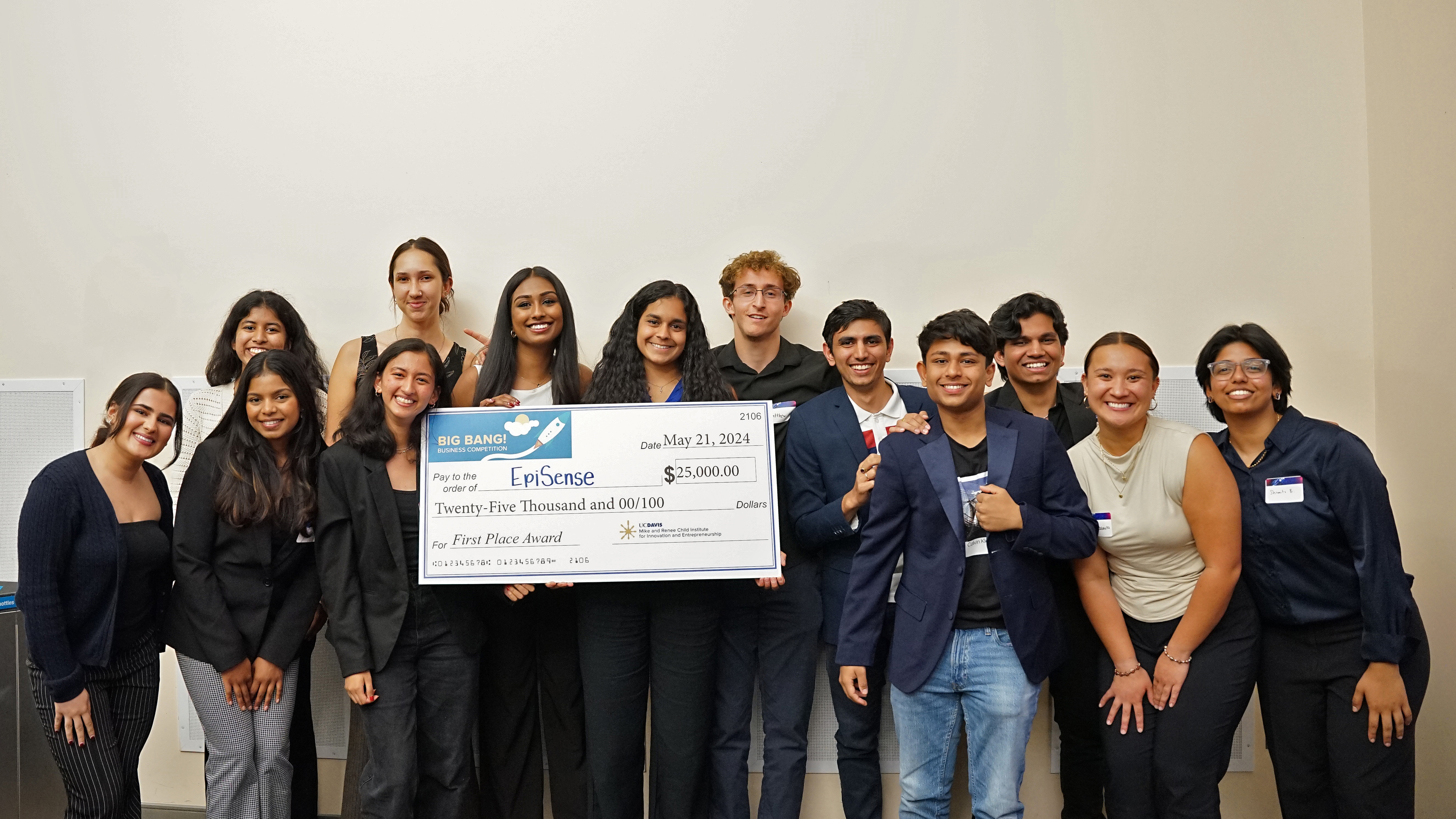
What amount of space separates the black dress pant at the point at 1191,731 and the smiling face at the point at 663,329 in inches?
64.9

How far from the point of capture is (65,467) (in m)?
2.27

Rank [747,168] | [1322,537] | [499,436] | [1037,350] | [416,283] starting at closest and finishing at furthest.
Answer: [1322,537] < [499,436] < [1037,350] < [416,283] < [747,168]

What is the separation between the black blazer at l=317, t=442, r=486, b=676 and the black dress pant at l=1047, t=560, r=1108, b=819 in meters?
2.02

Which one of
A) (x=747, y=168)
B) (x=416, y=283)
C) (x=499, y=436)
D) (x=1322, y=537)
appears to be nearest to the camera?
(x=1322, y=537)

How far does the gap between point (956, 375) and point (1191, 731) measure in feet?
3.99

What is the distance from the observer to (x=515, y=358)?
2725 mm

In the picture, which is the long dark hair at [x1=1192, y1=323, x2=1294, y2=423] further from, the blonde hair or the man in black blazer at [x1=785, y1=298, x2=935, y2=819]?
the blonde hair

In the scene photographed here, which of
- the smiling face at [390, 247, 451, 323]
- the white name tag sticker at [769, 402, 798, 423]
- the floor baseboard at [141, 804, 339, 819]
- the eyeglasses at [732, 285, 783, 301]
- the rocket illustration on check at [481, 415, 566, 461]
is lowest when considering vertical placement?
the floor baseboard at [141, 804, 339, 819]

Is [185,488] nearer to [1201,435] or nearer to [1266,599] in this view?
[1201,435]

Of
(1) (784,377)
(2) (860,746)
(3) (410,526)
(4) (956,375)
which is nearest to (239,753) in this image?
(3) (410,526)

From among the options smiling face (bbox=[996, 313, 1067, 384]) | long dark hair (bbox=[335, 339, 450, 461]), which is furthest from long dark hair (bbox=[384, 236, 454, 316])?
smiling face (bbox=[996, 313, 1067, 384])

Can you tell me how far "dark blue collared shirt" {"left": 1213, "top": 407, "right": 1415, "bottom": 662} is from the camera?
2.13 m

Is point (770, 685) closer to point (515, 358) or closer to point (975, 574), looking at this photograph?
point (975, 574)

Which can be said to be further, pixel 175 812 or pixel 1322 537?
pixel 175 812
